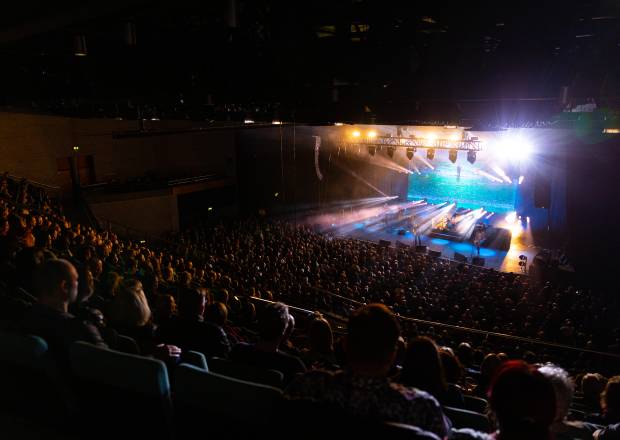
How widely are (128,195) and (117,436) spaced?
1569 cm

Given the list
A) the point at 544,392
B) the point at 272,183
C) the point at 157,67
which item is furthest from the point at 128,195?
the point at 544,392

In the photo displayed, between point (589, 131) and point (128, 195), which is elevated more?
point (589, 131)

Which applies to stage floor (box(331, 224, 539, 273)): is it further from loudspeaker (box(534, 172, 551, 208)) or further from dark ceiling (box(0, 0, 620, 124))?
dark ceiling (box(0, 0, 620, 124))

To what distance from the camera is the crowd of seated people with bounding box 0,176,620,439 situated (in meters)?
1.66

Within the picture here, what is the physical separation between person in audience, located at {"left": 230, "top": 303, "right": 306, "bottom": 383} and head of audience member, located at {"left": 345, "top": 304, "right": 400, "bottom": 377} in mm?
970

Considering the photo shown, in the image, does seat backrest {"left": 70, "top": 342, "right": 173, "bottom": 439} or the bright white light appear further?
the bright white light

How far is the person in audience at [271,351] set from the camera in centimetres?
264

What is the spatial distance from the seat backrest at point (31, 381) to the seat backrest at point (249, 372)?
0.86 metres

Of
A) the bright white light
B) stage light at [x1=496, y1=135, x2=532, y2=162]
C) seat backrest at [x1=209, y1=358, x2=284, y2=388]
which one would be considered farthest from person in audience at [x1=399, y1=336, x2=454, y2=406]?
the bright white light

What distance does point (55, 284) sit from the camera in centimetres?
264

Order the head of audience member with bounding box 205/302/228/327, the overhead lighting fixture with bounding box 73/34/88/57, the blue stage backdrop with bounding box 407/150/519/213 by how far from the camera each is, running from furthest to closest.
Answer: the blue stage backdrop with bounding box 407/150/519/213, the overhead lighting fixture with bounding box 73/34/88/57, the head of audience member with bounding box 205/302/228/327

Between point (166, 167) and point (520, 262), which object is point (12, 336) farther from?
point (166, 167)

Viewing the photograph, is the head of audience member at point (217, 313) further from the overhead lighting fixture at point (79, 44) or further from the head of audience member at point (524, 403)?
the overhead lighting fixture at point (79, 44)

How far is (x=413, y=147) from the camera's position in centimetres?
1792
